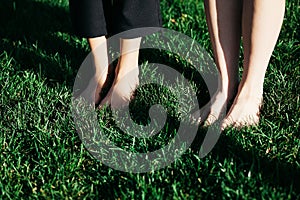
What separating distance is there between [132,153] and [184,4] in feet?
5.09

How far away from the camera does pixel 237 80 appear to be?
2535 millimetres

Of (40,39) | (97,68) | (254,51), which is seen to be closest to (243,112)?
(254,51)

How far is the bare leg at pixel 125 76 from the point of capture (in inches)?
99.6

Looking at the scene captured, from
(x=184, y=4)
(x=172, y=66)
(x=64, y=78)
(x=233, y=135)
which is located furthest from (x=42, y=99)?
(x=184, y=4)

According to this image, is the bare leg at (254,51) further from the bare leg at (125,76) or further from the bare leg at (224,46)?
the bare leg at (125,76)

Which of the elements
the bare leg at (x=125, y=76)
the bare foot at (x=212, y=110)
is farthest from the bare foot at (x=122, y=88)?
the bare foot at (x=212, y=110)

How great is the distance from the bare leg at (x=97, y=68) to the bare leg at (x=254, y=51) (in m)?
0.59

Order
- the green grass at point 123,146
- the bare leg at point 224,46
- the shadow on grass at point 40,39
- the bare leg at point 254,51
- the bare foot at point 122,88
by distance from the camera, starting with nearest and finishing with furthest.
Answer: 1. the green grass at point 123,146
2. the bare leg at point 254,51
3. the bare leg at point 224,46
4. the bare foot at point 122,88
5. the shadow on grass at point 40,39

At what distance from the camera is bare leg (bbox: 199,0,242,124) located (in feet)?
7.81

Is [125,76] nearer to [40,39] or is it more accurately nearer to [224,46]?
[224,46]

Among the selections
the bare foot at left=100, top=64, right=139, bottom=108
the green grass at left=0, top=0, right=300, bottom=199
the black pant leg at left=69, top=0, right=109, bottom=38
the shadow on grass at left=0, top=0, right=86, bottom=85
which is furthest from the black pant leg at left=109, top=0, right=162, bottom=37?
the shadow on grass at left=0, top=0, right=86, bottom=85

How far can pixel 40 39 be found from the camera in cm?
→ 321

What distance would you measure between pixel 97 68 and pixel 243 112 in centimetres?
67

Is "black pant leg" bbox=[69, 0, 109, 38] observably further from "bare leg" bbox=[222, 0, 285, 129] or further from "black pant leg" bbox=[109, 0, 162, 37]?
"bare leg" bbox=[222, 0, 285, 129]
